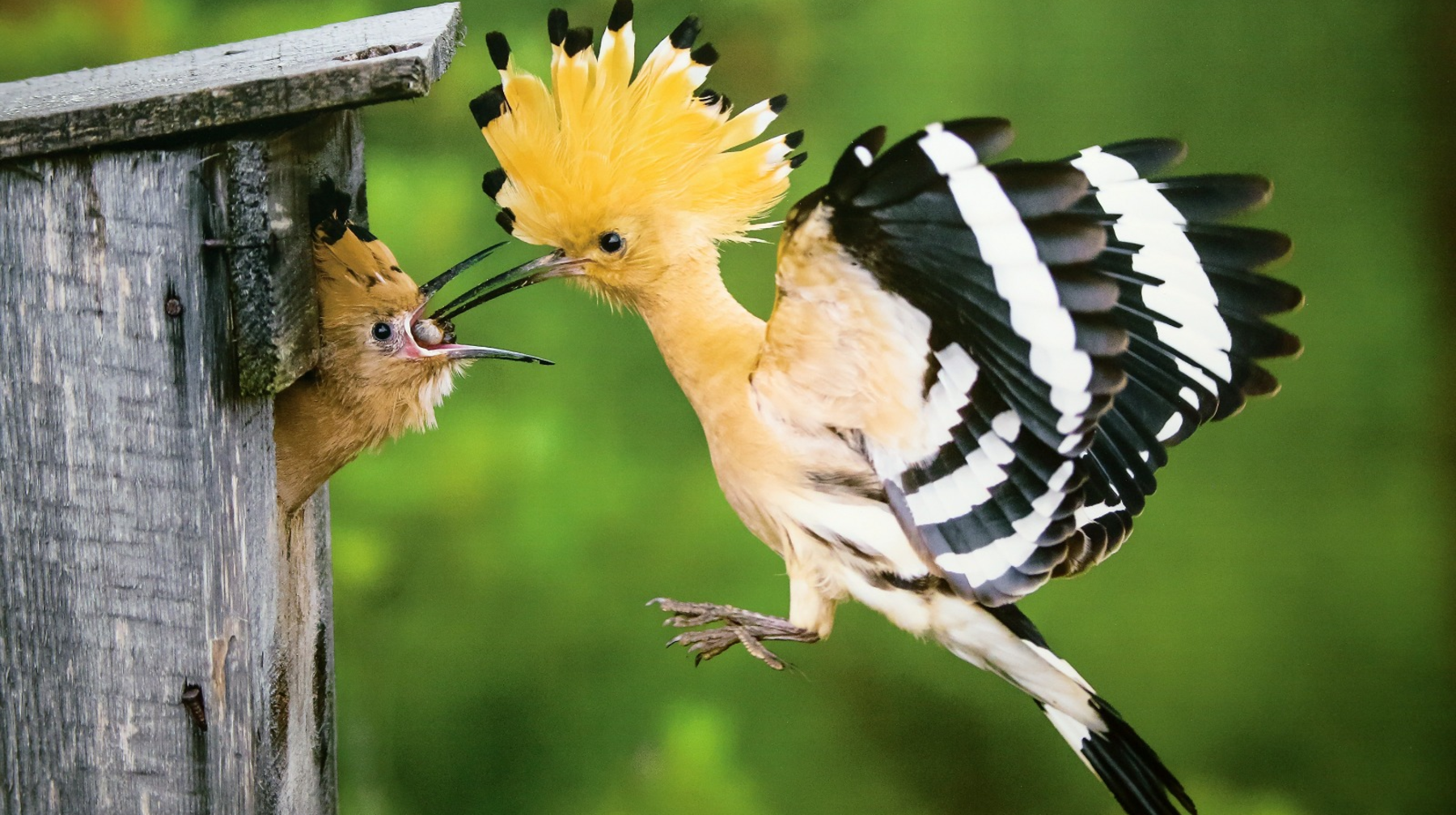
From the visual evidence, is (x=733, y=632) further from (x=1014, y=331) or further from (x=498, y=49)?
(x=498, y=49)

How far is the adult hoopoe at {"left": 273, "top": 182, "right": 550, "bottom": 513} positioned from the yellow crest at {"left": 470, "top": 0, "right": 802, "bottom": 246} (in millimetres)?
134

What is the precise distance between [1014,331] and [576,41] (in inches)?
16.3

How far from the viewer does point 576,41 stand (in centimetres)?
95

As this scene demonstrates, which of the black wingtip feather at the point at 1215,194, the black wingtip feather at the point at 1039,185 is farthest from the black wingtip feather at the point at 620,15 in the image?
the black wingtip feather at the point at 1215,194

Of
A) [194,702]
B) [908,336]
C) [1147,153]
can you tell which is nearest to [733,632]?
[908,336]

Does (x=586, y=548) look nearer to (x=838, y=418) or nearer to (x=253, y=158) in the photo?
(x=838, y=418)

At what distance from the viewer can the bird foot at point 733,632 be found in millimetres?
1029

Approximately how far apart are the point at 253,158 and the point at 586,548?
88 cm

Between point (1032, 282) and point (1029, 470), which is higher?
point (1032, 282)

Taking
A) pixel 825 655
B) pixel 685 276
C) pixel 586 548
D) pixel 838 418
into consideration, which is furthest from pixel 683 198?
pixel 825 655

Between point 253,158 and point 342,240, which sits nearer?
point 253,158

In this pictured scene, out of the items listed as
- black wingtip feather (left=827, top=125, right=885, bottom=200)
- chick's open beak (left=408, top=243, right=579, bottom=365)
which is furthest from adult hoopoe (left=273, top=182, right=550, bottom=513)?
black wingtip feather (left=827, top=125, right=885, bottom=200)

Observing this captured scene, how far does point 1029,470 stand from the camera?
902 millimetres

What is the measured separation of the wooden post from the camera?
771 millimetres
